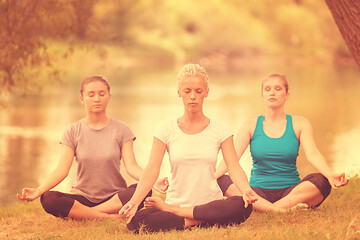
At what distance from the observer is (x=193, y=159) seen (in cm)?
453

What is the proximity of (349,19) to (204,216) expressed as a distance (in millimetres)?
2418

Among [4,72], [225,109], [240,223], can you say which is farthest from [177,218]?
[225,109]

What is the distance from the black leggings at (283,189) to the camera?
202 inches

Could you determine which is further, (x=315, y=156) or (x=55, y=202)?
(x=315, y=156)

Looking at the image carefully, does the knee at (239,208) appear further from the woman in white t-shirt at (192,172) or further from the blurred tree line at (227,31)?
the blurred tree line at (227,31)

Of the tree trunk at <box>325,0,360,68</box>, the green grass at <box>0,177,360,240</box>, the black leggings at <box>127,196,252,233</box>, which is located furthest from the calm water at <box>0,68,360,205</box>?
the black leggings at <box>127,196,252,233</box>

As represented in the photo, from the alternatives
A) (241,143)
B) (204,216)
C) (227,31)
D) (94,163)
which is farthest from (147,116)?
(227,31)

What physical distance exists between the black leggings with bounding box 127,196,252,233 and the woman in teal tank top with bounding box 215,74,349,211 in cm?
72

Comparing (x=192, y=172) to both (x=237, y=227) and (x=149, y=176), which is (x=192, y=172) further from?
(x=237, y=227)

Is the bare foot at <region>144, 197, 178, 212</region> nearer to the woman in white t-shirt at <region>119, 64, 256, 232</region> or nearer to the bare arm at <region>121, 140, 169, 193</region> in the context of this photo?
the woman in white t-shirt at <region>119, 64, 256, 232</region>

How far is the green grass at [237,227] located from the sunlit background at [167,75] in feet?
6.82

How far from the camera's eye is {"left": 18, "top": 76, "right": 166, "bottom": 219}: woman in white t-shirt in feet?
16.6

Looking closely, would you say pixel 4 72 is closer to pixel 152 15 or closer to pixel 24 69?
pixel 24 69

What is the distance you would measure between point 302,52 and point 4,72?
5246 centimetres
